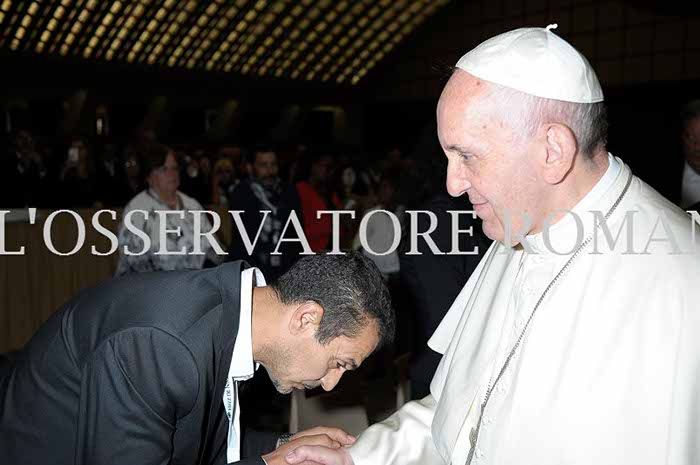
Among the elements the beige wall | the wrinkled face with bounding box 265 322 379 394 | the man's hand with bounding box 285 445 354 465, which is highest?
the beige wall

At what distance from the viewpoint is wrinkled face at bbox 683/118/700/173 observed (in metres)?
3.69

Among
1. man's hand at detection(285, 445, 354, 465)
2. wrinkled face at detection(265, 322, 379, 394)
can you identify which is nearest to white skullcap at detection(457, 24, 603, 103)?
wrinkled face at detection(265, 322, 379, 394)

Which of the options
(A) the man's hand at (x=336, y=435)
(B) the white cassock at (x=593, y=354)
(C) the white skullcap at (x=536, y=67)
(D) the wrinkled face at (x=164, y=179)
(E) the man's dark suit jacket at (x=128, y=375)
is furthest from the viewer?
(D) the wrinkled face at (x=164, y=179)

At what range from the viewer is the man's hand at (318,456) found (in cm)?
206

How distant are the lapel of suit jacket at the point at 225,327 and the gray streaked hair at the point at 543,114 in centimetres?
87

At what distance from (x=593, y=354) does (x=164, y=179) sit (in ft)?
12.2

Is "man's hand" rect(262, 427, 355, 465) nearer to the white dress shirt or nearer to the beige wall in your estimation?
the white dress shirt

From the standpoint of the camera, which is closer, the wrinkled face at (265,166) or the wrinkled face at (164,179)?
the wrinkled face at (164,179)

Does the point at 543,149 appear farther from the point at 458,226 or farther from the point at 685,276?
the point at 458,226

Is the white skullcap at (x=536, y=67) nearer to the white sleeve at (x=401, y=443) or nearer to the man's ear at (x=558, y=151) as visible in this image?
the man's ear at (x=558, y=151)

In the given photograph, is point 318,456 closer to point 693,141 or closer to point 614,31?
point 693,141

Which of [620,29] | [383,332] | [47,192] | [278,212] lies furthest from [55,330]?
[620,29]

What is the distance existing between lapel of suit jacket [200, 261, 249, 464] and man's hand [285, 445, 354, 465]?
0.92 feet

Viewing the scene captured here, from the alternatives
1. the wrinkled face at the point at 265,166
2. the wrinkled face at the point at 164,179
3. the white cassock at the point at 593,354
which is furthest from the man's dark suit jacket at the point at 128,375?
the wrinkled face at the point at 265,166
